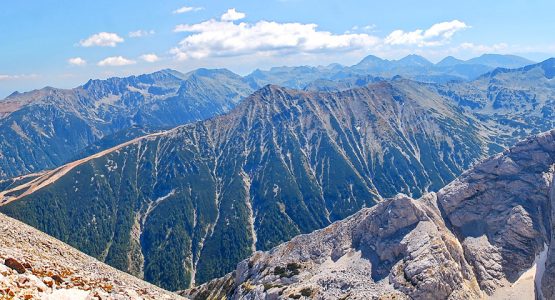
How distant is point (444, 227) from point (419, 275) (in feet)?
90.1

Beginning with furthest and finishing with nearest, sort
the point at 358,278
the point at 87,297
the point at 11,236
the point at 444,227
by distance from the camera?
the point at 444,227
the point at 358,278
the point at 11,236
the point at 87,297

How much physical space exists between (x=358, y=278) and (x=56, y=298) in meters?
97.9

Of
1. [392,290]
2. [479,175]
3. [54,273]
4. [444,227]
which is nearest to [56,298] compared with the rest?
[54,273]

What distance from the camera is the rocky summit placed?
4451 inches

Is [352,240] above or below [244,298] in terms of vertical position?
above

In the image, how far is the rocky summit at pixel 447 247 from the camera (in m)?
113

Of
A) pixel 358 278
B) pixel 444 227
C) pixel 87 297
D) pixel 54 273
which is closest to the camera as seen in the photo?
pixel 87 297

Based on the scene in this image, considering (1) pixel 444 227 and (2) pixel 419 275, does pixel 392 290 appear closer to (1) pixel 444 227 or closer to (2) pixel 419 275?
(2) pixel 419 275

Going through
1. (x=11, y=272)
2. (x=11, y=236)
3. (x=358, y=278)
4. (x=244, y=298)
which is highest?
(x=11, y=272)

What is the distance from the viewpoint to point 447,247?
120 m

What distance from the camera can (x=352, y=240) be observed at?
5517 inches

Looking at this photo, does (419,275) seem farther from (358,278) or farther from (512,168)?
(512,168)

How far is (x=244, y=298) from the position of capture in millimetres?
139625

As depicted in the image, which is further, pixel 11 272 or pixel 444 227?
pixel 444 227
